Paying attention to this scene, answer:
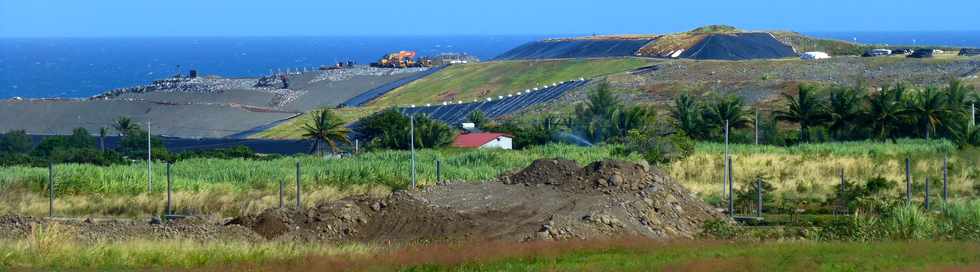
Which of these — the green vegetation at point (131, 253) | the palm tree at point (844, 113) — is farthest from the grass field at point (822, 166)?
the green vegetation at point (131, 253)

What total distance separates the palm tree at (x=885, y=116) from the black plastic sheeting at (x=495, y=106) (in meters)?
25.4

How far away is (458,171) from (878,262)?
2022 centimetres

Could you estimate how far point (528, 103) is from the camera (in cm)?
7844

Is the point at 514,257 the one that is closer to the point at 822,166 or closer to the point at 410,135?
the point at 822,166

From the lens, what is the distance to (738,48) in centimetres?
10544

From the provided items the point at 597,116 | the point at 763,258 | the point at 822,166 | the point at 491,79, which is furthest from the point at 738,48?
the point at 763,258

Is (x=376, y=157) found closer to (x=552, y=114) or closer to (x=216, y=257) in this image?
(x=216, y=257)

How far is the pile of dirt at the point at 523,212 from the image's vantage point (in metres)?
22.6

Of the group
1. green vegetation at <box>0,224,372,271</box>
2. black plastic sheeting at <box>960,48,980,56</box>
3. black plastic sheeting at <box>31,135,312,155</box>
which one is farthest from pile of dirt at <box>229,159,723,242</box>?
black plastic sheeting at <box>960,48,980,56</box>

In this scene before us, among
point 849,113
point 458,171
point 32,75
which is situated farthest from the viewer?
point 32,75

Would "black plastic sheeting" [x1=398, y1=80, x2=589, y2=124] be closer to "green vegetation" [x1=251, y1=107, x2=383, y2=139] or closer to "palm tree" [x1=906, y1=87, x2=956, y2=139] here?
"green vegetation" [x1=251, y1=107, x2=383, y2=139]

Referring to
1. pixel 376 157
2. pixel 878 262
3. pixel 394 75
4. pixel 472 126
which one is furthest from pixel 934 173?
pixel 394 75

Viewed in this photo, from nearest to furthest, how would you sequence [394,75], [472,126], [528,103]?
[472,126] → [528,103] → [394,75]

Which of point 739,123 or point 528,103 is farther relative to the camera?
point 528,103
